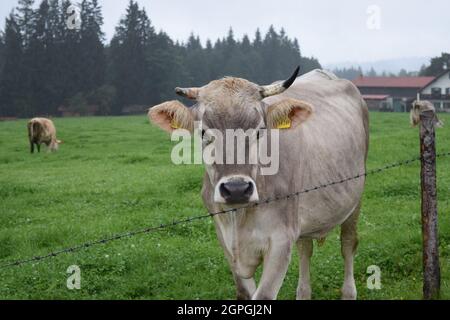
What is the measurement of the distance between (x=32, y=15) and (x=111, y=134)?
3895 centimetres

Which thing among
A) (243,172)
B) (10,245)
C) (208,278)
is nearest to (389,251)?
(208,278)

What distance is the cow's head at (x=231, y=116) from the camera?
427cm

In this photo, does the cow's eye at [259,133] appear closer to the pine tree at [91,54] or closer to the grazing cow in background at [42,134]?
the grazing cow in background at [42,134]

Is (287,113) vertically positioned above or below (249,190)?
above

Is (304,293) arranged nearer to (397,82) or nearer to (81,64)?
(81,64)

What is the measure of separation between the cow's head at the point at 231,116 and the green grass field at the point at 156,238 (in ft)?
8.31

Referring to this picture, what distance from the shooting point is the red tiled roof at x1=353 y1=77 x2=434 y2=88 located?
77.9 m

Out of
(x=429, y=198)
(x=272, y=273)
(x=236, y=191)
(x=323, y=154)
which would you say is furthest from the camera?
(x=323, y=154)

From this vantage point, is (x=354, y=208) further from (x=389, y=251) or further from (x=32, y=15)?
(x=32, y=15)

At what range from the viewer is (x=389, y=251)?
7773 mm

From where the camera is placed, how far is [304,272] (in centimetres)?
658

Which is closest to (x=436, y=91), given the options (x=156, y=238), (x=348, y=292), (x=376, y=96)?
(x=376, y=96)

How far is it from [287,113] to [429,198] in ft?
5.67

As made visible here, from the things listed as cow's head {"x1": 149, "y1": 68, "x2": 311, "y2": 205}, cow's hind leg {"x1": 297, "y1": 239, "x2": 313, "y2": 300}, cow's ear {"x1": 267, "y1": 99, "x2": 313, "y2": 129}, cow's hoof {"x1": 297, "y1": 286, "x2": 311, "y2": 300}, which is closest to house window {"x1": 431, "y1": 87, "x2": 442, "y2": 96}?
cow's hind leg {"x1": 297, "y1": 239, "x2": 313, "y2": 300}
